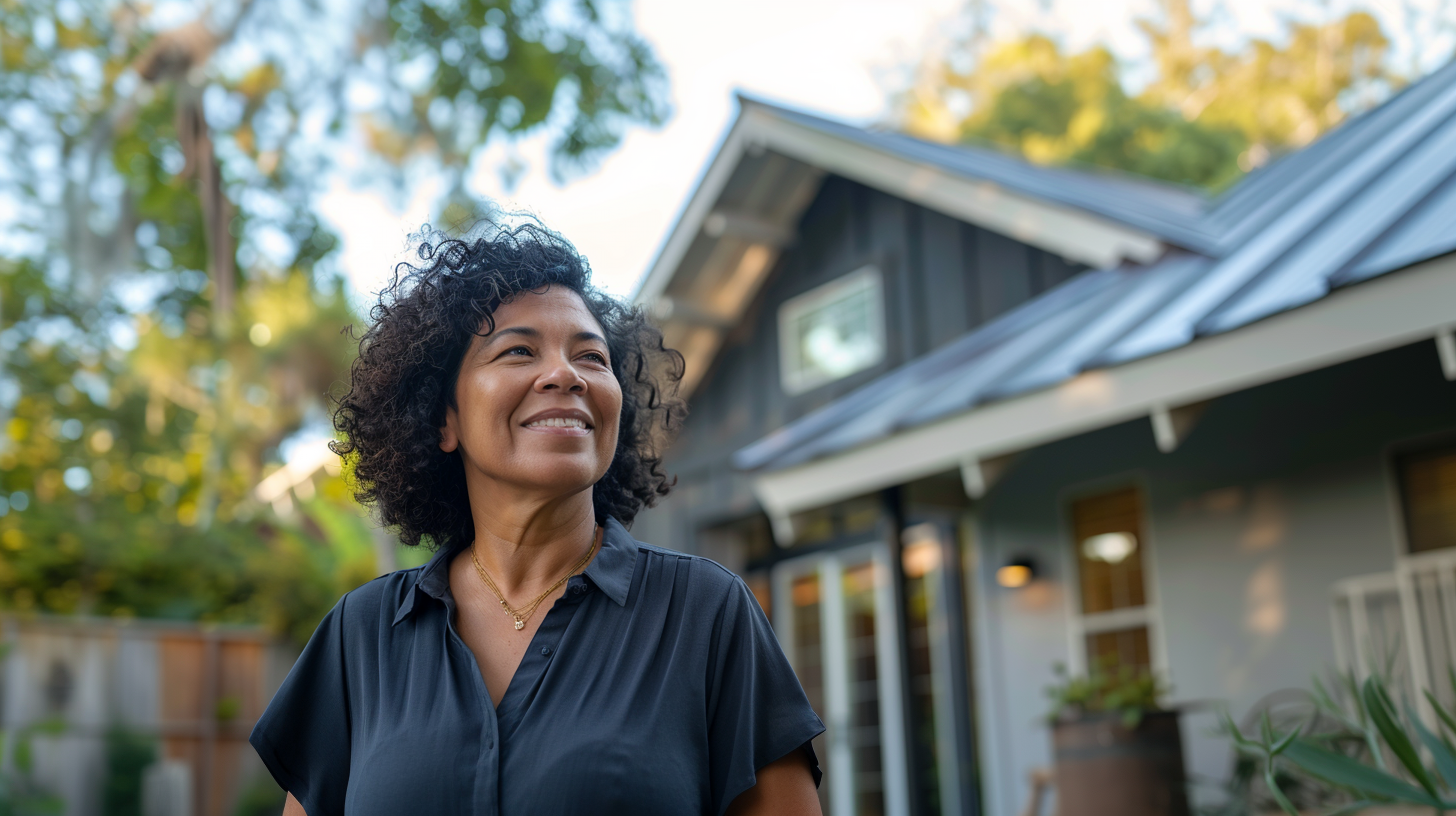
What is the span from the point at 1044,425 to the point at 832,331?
4019 millimetres

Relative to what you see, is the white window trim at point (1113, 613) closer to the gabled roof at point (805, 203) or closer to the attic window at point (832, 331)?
the gabled roof at point (805, 203)

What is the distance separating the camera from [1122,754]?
5578mm

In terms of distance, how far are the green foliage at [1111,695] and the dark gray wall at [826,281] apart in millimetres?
2761

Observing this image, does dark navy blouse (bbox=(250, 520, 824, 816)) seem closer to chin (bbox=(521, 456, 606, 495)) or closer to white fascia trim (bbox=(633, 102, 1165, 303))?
chin (bbox=(521, 456, 606, 495))

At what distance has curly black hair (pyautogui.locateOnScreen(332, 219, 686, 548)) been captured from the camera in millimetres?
1697

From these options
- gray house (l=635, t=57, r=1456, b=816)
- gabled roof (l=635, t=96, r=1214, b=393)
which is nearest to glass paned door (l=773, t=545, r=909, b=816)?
gray house (l=635, t=57, r=1456, b=816)

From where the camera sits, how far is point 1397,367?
19.1 ft

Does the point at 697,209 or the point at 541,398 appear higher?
the point at 697,209

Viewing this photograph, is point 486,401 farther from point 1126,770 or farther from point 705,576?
point 1126,770

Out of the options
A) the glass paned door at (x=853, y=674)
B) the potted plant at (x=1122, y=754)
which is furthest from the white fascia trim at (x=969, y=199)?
the potted plant at (x=1122, y=754)

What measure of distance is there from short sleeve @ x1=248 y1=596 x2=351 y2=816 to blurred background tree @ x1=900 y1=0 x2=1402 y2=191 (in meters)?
20.1

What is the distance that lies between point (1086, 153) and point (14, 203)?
1722 cm

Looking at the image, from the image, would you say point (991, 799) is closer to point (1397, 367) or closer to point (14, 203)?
point (1397, 367)

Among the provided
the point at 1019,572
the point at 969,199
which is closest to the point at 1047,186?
the point at 969,199
